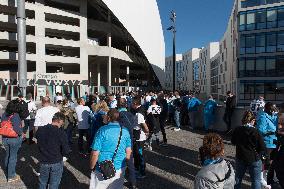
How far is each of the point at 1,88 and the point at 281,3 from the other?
34.7 meters

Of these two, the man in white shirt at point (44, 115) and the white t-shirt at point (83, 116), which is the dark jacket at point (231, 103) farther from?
the man in white shirt at point (44, 115)

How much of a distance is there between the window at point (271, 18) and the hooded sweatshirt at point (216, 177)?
34945 mm

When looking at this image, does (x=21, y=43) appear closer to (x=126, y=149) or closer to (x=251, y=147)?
(x=126, y=149)

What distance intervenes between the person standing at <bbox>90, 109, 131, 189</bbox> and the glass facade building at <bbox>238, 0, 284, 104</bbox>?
109 feet

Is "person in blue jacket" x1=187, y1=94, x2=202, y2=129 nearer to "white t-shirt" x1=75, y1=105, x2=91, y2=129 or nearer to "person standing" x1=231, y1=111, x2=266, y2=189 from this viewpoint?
"white t-shirt" x1=75, y1=105, x2=91, y2=129

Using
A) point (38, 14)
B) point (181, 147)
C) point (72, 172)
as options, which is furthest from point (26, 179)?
point (38, 14)

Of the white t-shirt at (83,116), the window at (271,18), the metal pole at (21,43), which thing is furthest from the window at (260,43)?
the white t-shirt at (83,116)

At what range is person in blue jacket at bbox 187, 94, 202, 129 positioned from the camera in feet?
44.8

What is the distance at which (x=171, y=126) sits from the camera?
14.6 m

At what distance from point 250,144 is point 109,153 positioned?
225 cm

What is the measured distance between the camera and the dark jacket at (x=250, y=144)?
4664 mm

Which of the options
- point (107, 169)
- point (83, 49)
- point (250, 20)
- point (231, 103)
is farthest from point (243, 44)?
point (107, 169)

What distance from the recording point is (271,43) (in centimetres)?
3416

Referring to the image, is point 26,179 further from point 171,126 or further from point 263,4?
point 263,4
